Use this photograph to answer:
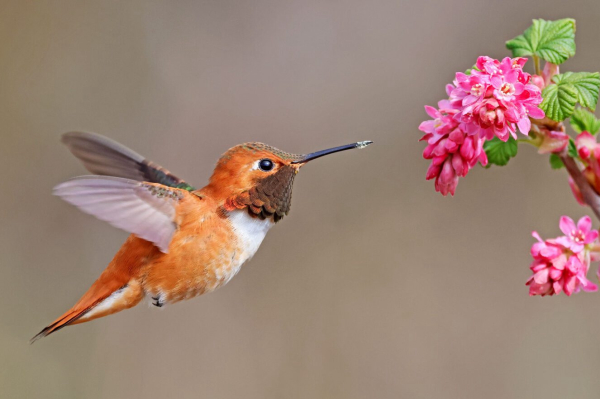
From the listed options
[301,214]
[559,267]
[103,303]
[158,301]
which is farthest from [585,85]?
[301,214]

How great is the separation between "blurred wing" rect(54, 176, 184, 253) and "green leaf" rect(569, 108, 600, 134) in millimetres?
906

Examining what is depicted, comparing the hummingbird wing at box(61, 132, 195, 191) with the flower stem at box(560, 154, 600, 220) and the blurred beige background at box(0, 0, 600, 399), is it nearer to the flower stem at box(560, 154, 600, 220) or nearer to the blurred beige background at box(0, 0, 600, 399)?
the flower stem at box(560, 154, 600, 220)

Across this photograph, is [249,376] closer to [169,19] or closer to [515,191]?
[515,191]

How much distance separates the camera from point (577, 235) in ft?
3.85

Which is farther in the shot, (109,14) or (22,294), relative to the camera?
(109,14)

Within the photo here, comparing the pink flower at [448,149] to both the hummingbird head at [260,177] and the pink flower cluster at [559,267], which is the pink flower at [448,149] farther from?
the hummingbird head at [260,177]

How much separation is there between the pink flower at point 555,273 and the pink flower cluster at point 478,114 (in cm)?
19

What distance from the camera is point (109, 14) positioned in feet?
13.7

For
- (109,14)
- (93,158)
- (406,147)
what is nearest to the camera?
(93,158)

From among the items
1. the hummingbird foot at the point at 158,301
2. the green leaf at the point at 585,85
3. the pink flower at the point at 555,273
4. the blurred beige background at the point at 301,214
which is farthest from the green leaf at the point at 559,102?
the blurred beige background at the point at 301,214

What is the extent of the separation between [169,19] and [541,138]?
342cm

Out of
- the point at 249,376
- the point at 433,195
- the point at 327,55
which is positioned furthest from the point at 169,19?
the point at 249,376

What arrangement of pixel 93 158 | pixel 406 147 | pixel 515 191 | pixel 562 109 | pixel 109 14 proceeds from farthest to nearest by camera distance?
pixel 109 14 → pixel 406 147 → pixel 515 191 → pixel 93 158 → pixel 562 109

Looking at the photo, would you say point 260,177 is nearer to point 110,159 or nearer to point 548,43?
point 110,159
